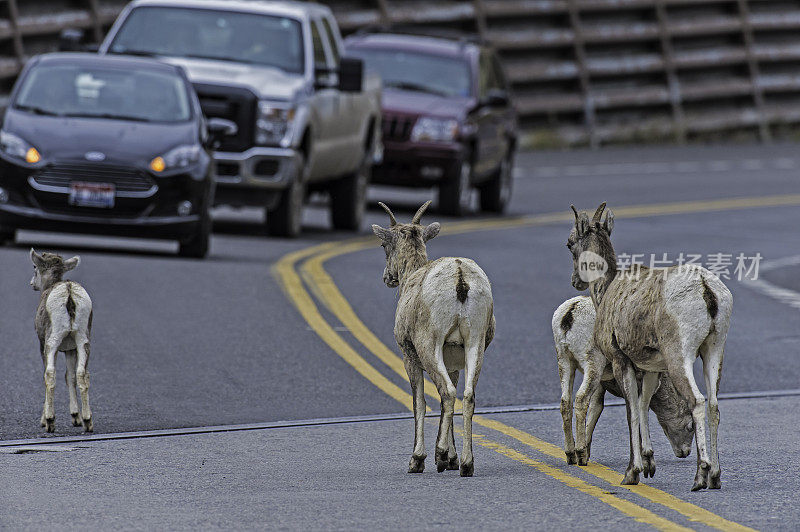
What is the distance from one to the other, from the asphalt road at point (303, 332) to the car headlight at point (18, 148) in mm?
890

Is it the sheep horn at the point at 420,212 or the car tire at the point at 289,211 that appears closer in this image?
the sheep horn at the point at 420,212

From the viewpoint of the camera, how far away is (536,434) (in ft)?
30.9

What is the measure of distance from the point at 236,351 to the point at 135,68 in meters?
6.46

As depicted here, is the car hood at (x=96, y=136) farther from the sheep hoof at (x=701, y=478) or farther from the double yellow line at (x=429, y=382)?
the sheep hoof at (x=701, y=478)

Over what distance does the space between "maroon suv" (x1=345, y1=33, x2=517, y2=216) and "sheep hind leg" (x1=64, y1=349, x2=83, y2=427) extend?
1366cm

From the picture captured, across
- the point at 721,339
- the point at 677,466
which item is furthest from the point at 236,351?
the point at 721,339

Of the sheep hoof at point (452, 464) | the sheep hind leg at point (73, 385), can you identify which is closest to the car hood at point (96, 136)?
the sheep hind leg at point (73, 385)

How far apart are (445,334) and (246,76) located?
39.3 feet

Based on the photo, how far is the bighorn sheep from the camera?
325 inches

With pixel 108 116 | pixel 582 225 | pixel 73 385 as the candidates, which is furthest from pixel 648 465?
pixel 108 116

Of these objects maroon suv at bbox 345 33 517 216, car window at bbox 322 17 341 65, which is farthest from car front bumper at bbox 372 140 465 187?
car window at bbox 322 17 341 65

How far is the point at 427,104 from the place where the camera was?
76.3 ft

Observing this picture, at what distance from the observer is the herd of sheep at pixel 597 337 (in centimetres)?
739

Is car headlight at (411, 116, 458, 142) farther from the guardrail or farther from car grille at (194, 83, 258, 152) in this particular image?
the guardrail
